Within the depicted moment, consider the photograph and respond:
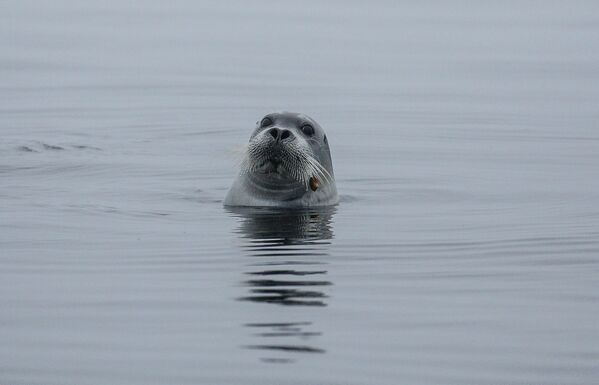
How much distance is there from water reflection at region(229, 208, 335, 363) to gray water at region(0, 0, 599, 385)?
25 mm

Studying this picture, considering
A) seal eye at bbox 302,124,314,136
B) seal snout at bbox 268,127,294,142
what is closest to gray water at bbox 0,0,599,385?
seal snout at bbox 268,127,294,142

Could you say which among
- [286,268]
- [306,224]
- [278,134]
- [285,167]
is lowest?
[286,268]

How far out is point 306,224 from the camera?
1253 cm

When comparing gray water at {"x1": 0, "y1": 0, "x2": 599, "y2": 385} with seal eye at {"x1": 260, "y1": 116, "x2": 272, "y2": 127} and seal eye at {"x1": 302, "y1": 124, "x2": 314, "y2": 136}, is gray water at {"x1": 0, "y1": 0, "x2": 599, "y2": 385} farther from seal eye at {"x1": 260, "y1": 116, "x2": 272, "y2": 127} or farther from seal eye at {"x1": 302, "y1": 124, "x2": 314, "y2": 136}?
seal eye at {"x1": 260, "y1": 116, "x2": 272, "y2": 127}

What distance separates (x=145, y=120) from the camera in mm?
20391

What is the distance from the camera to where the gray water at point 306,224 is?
814 cm

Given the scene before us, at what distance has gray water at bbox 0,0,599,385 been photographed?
814 cm

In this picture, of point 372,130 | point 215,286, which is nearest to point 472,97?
point 372,130

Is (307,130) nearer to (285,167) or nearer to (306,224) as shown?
(285,167)

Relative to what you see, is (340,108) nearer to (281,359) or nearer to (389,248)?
(389,248)

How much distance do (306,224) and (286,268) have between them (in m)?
2.18

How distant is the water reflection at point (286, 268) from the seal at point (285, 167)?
190mm

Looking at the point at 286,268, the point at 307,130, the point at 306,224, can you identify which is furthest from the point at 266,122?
the point at 286,268

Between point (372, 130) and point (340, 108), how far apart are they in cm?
219
